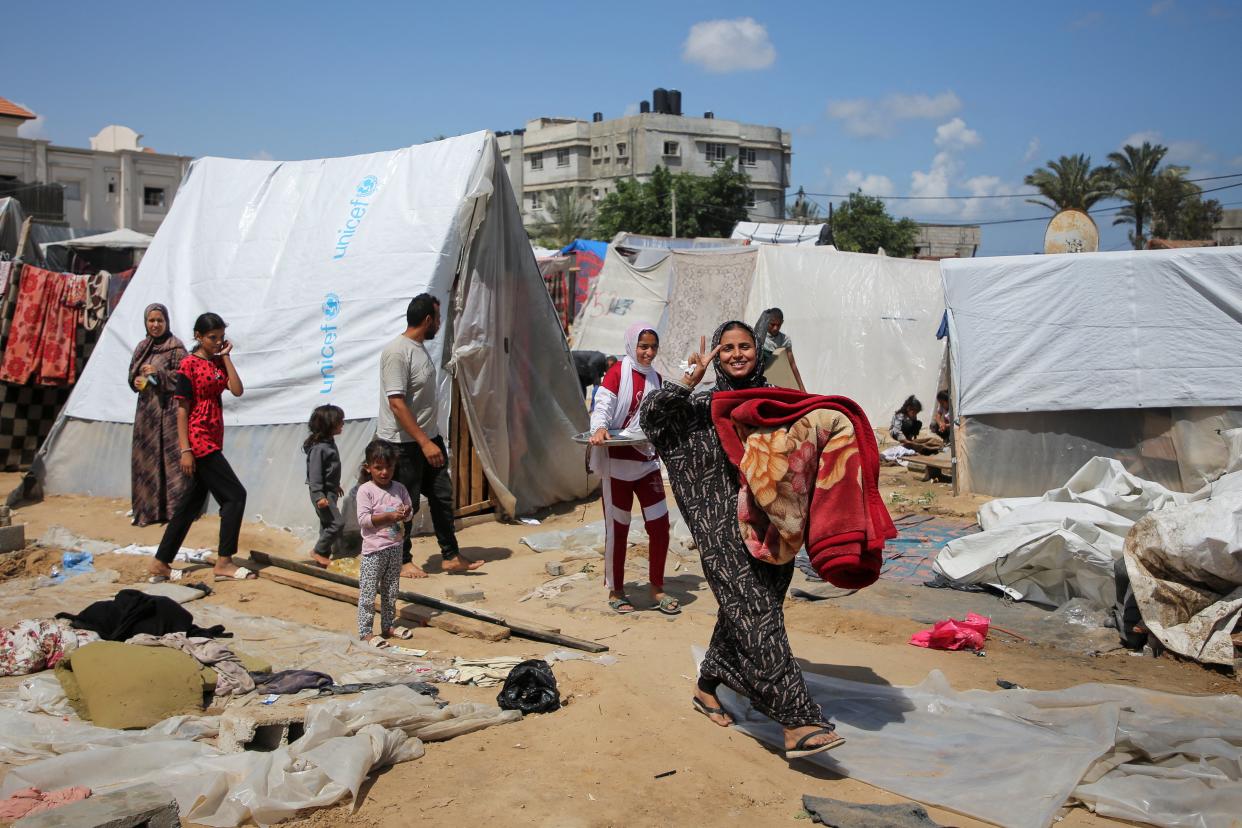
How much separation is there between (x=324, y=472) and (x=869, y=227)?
46762mm

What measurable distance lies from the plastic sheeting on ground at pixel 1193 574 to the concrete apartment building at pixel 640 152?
52.1m

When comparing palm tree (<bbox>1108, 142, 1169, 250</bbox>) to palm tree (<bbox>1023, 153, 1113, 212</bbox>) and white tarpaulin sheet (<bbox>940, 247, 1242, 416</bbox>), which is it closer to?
palm tree (<bbox>1023, 153, 1113, 212</bbox>)

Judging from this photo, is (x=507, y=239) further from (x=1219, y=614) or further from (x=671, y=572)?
(x=1219, y=614)

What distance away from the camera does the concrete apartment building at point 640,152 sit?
58031 mm

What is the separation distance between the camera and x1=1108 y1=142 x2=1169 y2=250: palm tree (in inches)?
1741

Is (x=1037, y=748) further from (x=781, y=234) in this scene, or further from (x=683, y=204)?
(x=683, y=204)

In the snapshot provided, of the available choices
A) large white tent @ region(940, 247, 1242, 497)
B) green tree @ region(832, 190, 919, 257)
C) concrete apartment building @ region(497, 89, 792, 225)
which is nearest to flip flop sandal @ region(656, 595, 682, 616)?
large white tent @ region(940, 247, 1242, 497)

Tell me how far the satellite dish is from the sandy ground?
257 inches

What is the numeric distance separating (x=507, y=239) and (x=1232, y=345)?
6276 millimetres

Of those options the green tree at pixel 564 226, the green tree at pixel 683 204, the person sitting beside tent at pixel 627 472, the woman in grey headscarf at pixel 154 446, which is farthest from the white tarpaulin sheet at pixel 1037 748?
the green tree at pixel 564 226

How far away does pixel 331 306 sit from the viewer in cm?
834

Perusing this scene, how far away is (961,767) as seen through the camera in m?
3.62

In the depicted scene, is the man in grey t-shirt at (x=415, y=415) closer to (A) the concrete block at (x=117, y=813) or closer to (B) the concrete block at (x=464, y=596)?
(B) the concrete block at (x=464, y=596)

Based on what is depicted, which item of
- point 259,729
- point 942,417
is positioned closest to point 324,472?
point 259,729
